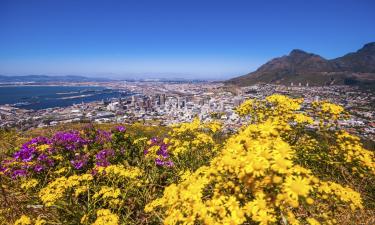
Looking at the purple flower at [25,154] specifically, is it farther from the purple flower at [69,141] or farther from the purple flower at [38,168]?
the purple flower at [69,141]

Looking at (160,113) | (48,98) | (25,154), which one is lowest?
(48,98)

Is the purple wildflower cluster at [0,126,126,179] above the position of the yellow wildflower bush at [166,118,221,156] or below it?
below

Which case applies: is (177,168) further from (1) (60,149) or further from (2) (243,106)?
(1) (60,149)

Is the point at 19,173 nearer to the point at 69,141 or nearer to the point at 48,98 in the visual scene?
the point at 69,141

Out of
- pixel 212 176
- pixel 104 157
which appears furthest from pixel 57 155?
pixel 212 176

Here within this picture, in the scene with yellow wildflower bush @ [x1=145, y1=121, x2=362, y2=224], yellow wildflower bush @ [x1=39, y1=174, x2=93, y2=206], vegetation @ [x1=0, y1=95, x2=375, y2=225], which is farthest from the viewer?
yellow wildflower bush @ [x1=39, y1=174, x2=93, y2=206]

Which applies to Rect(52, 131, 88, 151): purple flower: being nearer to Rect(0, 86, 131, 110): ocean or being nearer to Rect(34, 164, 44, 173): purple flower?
Rect(34, 164, 44, 173): purple flower

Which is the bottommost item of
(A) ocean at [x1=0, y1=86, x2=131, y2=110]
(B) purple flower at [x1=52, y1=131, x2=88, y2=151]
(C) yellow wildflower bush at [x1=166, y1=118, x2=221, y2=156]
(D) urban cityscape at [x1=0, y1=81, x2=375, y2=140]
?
(A) ocean at [x1=0, y1=86, x2=131, y2=110]

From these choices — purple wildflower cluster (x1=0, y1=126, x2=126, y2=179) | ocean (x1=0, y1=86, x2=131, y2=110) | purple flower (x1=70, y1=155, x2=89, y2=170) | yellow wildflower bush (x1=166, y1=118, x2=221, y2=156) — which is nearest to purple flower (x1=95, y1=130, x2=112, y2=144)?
purple wildflower cluster (x1=0, y1=126, x2=126, y2=179)

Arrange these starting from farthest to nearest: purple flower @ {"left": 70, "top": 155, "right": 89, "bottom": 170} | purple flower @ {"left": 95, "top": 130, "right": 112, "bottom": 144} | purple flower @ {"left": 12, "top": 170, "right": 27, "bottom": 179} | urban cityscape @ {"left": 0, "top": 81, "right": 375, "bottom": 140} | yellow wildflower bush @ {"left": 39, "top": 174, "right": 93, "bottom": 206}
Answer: urban cityscape @ {"left": 0, "top": 81, "right": 375, "bottom": 140} → purple flower @ {"left": 95, "top": 130, "right": 112, "bottom": 144} → purple flower @ {"left": 70, "top": 155, "right": 89, "bottom": 170} → purple flower @ {"left": 12, "top": 170, "right": 27, "bottom": 179} → yellow wildflower bush @ {"left": 39, "top": 174, "right": 93, "bottom": 206}
